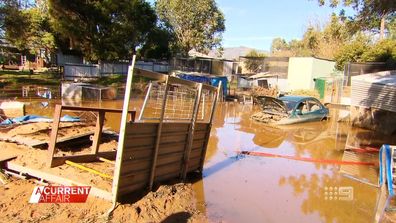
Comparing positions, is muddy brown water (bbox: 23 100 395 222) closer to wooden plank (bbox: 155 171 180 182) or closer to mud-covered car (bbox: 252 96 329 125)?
wooden plank (bbox: 155 171 180 182)

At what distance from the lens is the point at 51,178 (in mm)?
6473

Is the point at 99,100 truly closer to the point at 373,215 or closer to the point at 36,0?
the point at 373,215

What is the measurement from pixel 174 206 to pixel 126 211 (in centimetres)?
→ 113

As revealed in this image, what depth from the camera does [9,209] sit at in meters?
5.74

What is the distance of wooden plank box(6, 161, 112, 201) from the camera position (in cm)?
600

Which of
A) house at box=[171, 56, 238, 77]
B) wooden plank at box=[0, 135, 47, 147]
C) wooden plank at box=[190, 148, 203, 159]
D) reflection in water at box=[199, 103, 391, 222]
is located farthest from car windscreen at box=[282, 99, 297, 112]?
house at box=[171, 56, 238, 77]

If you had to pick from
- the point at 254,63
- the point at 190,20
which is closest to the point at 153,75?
the point at 254,63

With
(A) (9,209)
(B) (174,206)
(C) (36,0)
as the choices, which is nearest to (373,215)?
(B) (174,206)

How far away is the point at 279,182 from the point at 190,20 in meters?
41.5

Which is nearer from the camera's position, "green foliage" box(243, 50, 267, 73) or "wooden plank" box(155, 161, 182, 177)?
"wooden plank" box(155, 161, 182, 177)

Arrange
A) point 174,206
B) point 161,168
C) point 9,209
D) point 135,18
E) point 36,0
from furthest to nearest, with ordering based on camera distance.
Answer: point 36,0
point 135,18
point 161,168
point 174,206
point 9,209

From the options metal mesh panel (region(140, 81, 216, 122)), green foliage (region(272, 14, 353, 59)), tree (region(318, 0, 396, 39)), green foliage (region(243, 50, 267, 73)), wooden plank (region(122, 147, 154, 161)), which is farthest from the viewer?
green foliage (region(272, 14, 353, 59))

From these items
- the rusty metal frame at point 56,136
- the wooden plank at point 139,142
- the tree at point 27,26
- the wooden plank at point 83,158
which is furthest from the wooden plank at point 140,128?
the tree at point 27,26

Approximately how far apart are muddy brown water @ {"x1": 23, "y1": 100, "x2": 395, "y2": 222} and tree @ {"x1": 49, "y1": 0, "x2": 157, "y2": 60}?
49.7 feet
